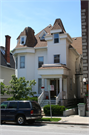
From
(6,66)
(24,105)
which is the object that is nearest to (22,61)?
(6,66)

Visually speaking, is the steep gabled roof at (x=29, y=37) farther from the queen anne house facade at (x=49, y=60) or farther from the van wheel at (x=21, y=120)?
the van wheel at (x=21, y=120)

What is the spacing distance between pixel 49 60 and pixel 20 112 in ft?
40.9

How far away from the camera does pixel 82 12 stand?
19219 millimetres

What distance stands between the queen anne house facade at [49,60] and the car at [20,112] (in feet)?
26.0

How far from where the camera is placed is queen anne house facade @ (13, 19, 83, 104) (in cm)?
2284

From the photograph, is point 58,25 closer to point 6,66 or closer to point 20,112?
point 6,66

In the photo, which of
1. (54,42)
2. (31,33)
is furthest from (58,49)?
(31,33)

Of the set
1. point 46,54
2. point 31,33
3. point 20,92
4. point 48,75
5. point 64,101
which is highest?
point 31,33

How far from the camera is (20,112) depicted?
522 inches

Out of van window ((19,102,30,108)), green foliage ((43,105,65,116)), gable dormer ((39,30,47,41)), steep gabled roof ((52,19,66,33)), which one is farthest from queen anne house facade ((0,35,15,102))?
van window ((19,102,30,108))

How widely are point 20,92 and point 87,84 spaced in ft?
22.5

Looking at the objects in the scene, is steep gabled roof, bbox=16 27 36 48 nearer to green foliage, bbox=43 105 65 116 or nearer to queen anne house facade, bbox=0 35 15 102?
queen anne house facade, bbox=0 35 15 102

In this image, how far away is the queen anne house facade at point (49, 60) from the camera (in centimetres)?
2284

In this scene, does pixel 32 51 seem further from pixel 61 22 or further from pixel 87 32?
pixel 87 32
